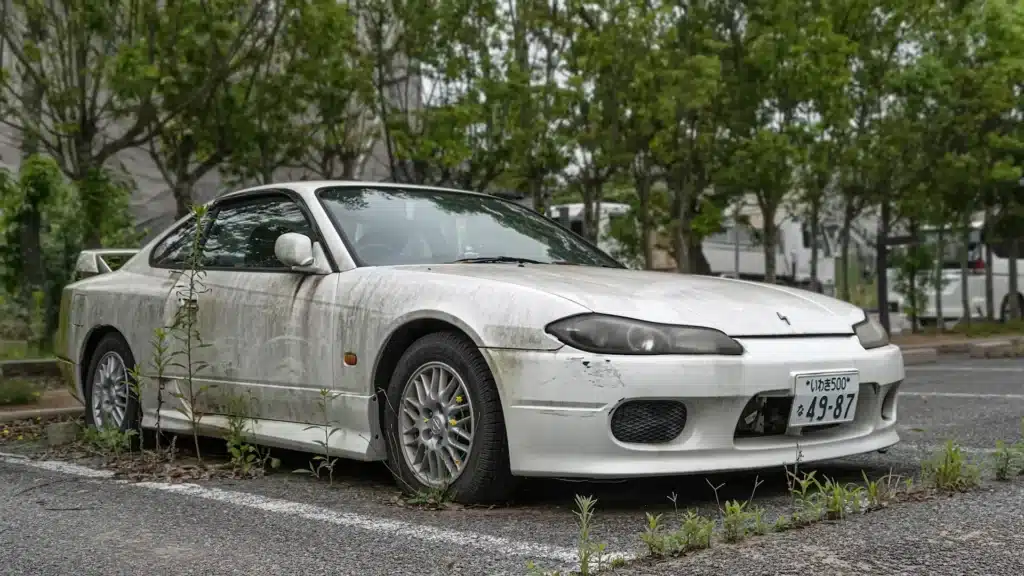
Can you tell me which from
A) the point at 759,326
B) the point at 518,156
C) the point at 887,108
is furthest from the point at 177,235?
the point at 887,108

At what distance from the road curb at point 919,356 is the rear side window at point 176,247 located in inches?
445

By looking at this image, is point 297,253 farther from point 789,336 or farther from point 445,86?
point 445,86

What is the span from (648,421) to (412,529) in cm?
89

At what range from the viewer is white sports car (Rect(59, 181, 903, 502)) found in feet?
13.7

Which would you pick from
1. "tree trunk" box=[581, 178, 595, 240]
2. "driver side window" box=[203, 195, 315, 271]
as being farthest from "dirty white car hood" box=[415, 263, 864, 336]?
"tree trunk" box=[581, 178, 595, 240]

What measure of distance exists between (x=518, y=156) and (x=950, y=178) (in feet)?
30.5

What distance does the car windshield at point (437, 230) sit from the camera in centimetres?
527

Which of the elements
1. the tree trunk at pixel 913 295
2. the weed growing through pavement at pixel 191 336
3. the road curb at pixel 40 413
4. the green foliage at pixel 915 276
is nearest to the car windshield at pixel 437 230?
the weed growing through pavement at pixel 191 336

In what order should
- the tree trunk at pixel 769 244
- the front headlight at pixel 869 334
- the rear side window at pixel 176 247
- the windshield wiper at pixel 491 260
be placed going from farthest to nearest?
the tree trunk at pixel 769 244, the rear side window at pixel 176 247, the windshield wiper at pixel 491 260, the front headlight at pixel 869 334

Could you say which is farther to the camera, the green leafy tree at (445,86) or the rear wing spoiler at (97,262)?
the green leafy tree at (445,86)

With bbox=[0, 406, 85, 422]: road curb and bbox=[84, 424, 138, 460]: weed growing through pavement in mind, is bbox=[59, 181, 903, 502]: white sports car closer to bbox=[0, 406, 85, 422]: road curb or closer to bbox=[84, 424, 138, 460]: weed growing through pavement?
bbox=[84, 424, 138, 460]: weed growing through pavement

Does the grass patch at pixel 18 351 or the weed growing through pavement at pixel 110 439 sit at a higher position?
the grass patch at pixel 18 351

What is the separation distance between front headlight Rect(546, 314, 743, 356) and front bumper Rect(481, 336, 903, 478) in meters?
0.03

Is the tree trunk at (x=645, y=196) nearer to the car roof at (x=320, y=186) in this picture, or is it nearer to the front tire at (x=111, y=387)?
the car roof at (x=320, y=186)
